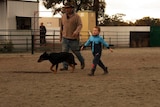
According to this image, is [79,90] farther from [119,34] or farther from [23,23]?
[119,34]

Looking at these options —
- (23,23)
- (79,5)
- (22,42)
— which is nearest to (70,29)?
(22,42)

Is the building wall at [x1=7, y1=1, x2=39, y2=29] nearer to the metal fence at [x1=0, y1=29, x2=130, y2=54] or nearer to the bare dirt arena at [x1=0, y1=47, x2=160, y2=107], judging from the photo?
the metal fence at [x1=0, y1=29, x2=130, y2=54]

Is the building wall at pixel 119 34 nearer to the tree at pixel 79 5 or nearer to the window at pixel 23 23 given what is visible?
the window at pixel 23 23

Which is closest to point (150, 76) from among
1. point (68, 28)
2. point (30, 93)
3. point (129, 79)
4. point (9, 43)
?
point (129, 79)

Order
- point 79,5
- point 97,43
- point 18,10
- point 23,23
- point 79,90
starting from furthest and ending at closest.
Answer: point 79,5
point 23,23
point 18,10
point 97,43
point 79,90

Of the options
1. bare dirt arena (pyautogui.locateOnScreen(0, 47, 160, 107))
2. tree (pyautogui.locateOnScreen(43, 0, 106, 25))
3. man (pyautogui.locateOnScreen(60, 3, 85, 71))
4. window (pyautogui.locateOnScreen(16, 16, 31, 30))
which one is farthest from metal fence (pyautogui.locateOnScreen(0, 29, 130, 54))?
tree (pyautogui.locateOnScreen(43, 0, 106, 25))

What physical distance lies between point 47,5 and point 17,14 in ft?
84.6

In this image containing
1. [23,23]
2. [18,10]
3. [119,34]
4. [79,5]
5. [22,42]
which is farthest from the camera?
[79,5]

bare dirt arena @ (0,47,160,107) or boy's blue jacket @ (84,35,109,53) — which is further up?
boy's blue jacket @ (84,35,109,53)

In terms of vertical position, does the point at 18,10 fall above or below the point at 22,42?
above

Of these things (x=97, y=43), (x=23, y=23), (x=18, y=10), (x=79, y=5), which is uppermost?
(x=79, y=5)

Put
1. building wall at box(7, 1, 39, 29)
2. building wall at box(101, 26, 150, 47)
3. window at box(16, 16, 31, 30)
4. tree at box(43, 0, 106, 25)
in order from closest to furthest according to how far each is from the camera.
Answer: building wall at box(7, 1, 39, 29) < window at box(16, 16, 31, 30) < building wall at box(101, 26, 150, 47) < tree at box(43, 0, 106, 25)

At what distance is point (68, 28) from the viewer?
12789 millimetres

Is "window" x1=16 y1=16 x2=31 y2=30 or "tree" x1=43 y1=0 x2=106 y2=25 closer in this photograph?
"window" x1=16 y1=16 x2=31 y2=30
